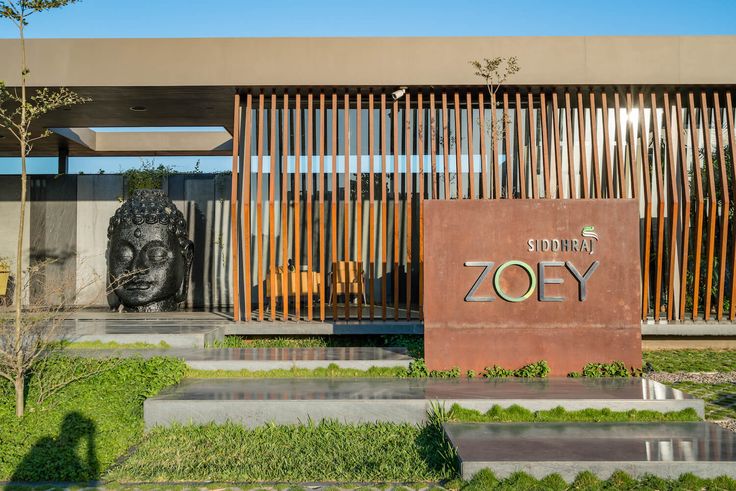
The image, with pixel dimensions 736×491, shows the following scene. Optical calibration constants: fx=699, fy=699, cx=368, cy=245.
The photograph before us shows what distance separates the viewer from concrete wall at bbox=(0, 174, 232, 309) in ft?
44.1

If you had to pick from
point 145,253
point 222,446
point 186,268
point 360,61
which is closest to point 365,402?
point 222,446

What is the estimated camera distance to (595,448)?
4.51m

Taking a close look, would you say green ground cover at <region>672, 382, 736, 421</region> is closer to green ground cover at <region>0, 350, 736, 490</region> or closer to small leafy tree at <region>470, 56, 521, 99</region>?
green ground cover at <region>0, 350, 736, 490</region>

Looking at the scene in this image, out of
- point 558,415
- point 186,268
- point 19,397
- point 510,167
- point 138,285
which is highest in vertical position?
point 510,167

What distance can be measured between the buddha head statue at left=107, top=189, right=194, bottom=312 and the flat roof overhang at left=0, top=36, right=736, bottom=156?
2.14m

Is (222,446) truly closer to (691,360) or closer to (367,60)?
(367,60)

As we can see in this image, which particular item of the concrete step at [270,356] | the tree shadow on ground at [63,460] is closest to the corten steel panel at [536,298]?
the concrete step at [270,356]

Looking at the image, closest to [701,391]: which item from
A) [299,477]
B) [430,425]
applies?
[430,425]

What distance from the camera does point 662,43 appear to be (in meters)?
9.19

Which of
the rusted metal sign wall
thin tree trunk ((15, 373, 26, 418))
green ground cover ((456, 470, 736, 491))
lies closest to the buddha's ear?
the rusted metal sign wall

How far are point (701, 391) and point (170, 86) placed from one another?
7.31m

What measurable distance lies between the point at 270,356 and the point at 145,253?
421 centimetres

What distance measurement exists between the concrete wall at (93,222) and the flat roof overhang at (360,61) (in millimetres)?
4489

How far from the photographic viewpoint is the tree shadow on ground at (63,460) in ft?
14.4
